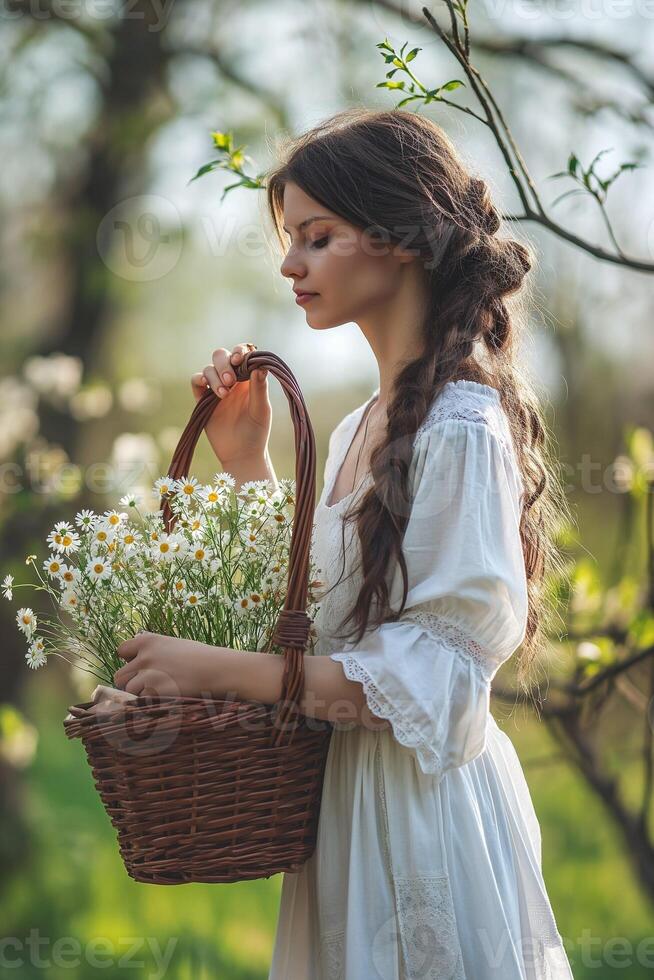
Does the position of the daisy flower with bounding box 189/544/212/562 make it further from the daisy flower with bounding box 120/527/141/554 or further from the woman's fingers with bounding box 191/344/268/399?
the woman's fingers with bounding box 191/344/268/399

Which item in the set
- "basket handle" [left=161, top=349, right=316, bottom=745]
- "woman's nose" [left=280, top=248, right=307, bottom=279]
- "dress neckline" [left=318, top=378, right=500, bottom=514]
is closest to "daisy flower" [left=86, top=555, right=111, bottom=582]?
"basket handle" [left=161, top=349, right=316, bottom=745]

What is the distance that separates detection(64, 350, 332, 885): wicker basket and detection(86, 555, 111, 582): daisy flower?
0.15 metres

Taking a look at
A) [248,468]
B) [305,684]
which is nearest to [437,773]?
[305,684]

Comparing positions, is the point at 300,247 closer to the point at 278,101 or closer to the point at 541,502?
the point at 541,502

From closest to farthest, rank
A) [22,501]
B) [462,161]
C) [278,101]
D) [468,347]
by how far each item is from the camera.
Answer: [468,347]
[462,161]
[22,501]
[278,101]

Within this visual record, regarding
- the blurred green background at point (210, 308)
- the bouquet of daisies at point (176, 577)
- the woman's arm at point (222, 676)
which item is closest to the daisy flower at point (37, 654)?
the bouquet of daisies at point (176, 577)

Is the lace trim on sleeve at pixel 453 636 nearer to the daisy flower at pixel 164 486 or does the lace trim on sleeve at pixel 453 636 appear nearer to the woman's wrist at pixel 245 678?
the woman's wrist at pixel 245 678

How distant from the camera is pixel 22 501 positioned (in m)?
2.38

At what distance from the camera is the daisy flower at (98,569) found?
3.86 feet

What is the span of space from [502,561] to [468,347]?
1.05 ft

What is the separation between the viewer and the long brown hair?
4.07 ft

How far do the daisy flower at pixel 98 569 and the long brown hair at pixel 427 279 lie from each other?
0.31 meters

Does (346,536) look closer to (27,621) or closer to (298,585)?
(298,585)

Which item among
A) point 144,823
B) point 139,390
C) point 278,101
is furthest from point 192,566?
point 278,101
